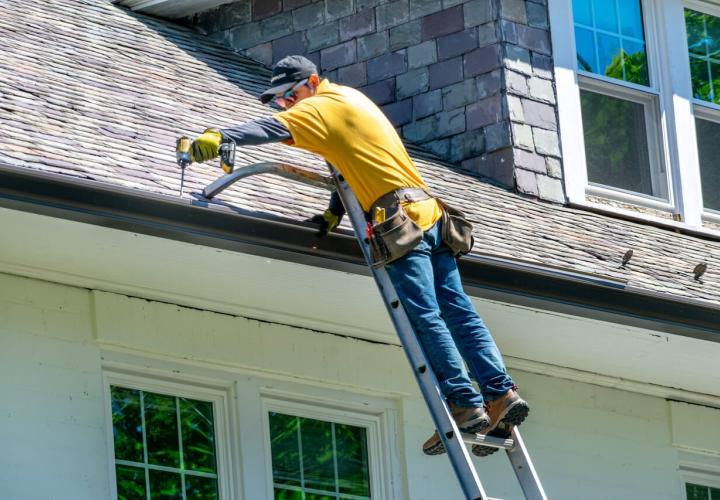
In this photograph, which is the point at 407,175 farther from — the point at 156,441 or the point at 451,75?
the point at 451,75

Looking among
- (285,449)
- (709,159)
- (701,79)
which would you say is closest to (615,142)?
(709,159)

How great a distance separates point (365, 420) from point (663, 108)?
12.7ft

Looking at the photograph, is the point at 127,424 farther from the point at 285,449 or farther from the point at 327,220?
the point at 327,220

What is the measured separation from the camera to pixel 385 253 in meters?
8.49

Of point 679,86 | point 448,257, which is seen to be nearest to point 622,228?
point 679,86

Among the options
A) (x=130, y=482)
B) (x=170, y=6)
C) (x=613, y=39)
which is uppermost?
(x=170, y=6)

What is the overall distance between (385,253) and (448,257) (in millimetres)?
A: 388

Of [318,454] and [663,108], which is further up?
[663,108]

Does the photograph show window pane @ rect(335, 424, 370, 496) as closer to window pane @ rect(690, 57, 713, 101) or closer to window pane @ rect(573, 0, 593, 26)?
window pane @ rect(573, 0, 593, 26)

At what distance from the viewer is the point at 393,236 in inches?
332

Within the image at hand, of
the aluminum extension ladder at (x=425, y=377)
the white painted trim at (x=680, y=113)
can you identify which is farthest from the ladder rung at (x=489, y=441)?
the white painted trim at (x=680, y=113)

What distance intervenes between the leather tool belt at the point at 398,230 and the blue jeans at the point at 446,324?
0.15ft

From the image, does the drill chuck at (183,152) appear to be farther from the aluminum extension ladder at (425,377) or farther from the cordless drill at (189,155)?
the aluminum extension ladder at (425,377)

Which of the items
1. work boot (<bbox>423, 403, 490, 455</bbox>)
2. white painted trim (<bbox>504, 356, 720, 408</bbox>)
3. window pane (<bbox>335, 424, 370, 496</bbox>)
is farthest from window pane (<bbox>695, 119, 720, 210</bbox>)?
work boot (<bbox>423, 403, 490, 455</bbox>)
